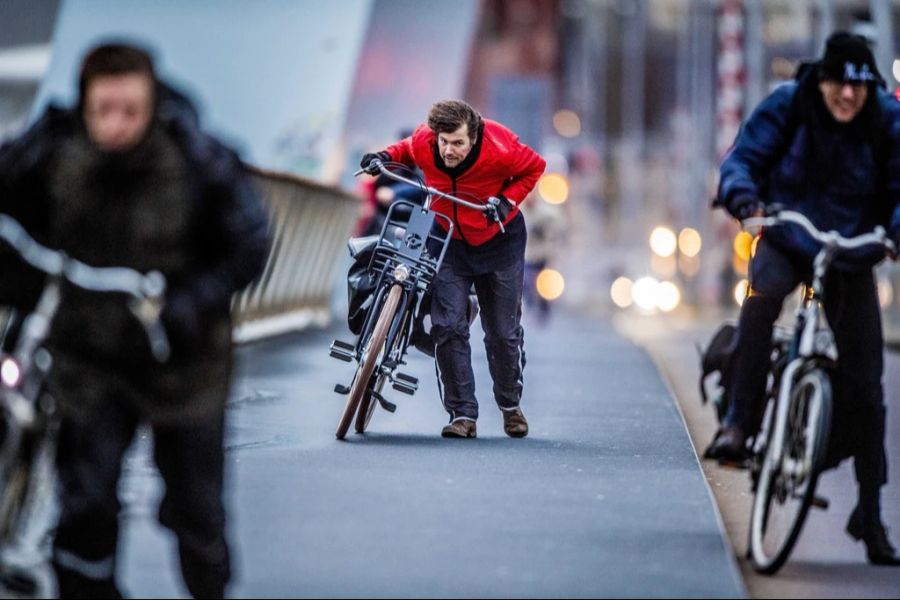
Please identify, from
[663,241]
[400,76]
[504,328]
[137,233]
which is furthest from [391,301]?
[663,241]

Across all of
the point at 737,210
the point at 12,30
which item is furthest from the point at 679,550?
the point at 12,30

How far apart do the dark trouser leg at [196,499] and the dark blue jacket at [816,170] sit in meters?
2.32

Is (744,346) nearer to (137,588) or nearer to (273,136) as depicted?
(137,588)

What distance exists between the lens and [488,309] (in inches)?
435

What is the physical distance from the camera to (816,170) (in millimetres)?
7660

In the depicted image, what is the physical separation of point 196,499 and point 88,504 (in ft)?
1.16

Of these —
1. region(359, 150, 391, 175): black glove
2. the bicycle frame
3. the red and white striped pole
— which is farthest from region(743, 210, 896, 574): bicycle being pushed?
the red and white striped pole

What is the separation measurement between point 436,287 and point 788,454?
3.74m

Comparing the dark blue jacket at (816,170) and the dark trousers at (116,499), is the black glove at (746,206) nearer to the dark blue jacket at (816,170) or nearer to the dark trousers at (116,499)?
the dark blue jacket at (816,170)

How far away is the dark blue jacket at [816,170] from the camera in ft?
24.9

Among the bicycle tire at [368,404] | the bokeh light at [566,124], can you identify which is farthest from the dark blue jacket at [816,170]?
the bokeh light at [566,124]

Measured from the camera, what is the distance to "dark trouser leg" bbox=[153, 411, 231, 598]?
5852 millimetres

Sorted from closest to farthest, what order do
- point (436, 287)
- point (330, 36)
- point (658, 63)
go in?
point (436, 287), point (330, 36), point (658, 63)

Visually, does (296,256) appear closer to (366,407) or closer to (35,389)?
(366,407)
